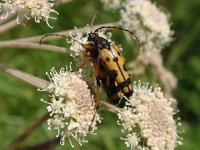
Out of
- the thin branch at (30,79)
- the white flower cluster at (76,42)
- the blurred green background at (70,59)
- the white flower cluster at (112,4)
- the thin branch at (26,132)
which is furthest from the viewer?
the blurred green background at (70,59)

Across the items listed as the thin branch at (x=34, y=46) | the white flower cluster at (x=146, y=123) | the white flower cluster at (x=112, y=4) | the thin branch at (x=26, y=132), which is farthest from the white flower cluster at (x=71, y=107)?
the white flower cluster at (x=112, y=4)

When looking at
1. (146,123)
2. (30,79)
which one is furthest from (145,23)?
(30,79)

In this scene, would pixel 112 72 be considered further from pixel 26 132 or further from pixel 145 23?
pixel 145 23

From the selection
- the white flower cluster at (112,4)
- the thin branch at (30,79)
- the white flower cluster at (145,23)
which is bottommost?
the thin branch at (30,79)

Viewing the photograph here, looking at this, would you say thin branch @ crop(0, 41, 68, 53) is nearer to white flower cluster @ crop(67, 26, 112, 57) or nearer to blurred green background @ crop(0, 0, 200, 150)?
white flower cluster @ crop(67, 26, 112, 57)

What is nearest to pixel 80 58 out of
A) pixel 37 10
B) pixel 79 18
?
pixel 37 10

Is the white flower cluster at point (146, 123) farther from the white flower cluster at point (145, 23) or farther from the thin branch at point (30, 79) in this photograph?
the white flower cluster at point (145, 23)

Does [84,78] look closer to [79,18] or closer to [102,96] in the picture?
[102,96]
